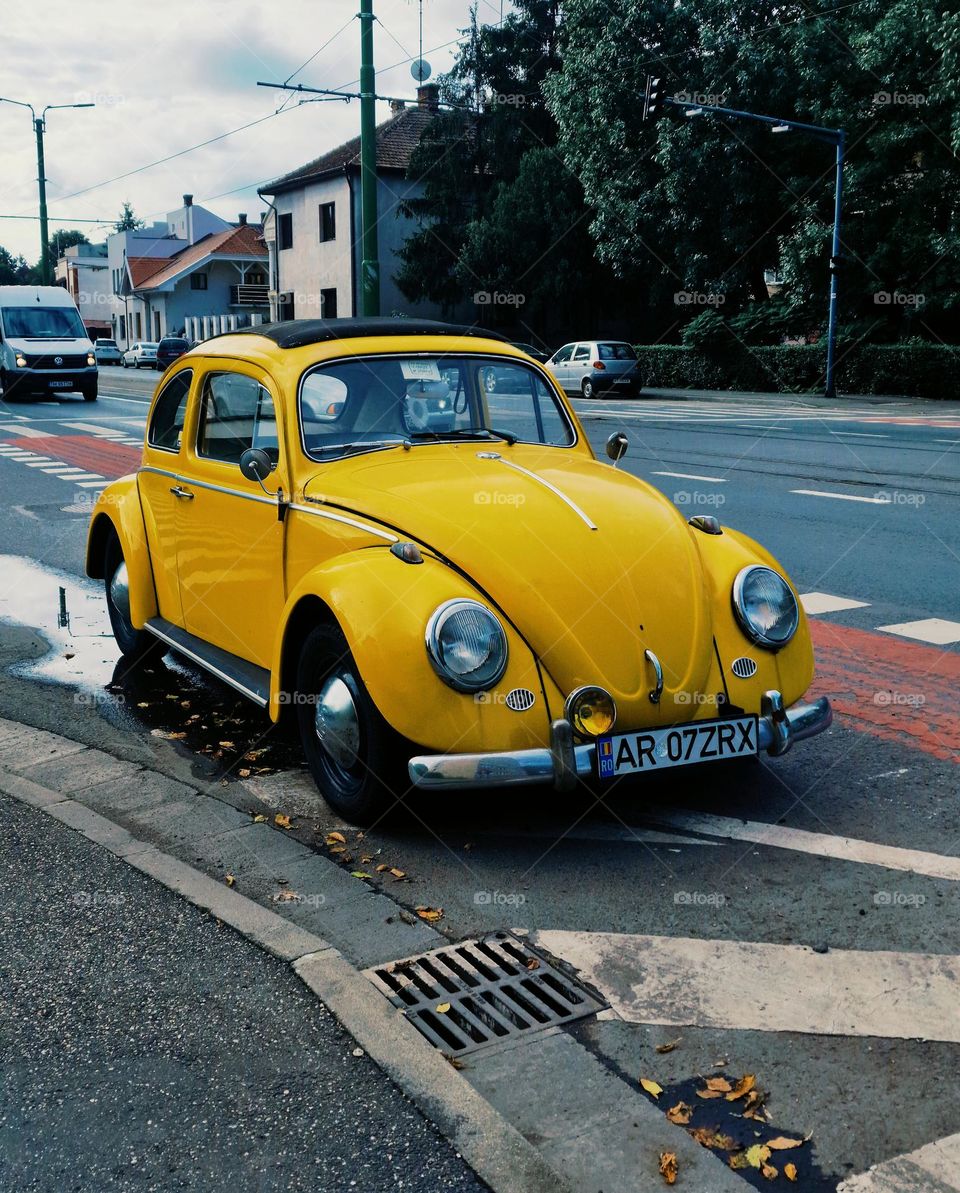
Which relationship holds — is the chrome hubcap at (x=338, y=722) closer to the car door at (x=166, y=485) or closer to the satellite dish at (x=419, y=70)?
the car door at (x=166, y=485)

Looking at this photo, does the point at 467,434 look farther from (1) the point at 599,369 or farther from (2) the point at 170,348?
(2) the point at 170,348

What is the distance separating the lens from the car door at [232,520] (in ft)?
17.4

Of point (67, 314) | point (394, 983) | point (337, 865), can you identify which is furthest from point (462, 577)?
point (67, 314)

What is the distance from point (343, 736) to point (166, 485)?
234 cm

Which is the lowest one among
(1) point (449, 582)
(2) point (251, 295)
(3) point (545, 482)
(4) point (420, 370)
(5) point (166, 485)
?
(1) point (449, 582)

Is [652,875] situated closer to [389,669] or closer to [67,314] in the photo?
[389,669]

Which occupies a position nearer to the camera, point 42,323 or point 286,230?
point 42,323

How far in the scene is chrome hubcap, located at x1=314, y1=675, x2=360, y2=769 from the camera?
4.52 metres

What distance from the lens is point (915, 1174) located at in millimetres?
2674

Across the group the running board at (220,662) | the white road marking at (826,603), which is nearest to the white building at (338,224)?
the white road marking at (826,603)

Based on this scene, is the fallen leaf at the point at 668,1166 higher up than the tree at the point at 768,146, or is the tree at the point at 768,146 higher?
the tree at the point at 768,146

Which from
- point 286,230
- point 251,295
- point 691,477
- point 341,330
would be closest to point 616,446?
point 341,330

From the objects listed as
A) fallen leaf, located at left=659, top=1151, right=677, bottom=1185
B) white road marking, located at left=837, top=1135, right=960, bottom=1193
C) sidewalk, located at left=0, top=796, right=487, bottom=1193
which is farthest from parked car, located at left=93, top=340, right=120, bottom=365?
white road marking, located at left=837, top=1135, right=960, bottom=1193

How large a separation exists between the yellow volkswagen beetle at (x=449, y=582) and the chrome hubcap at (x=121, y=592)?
2.88 feet
